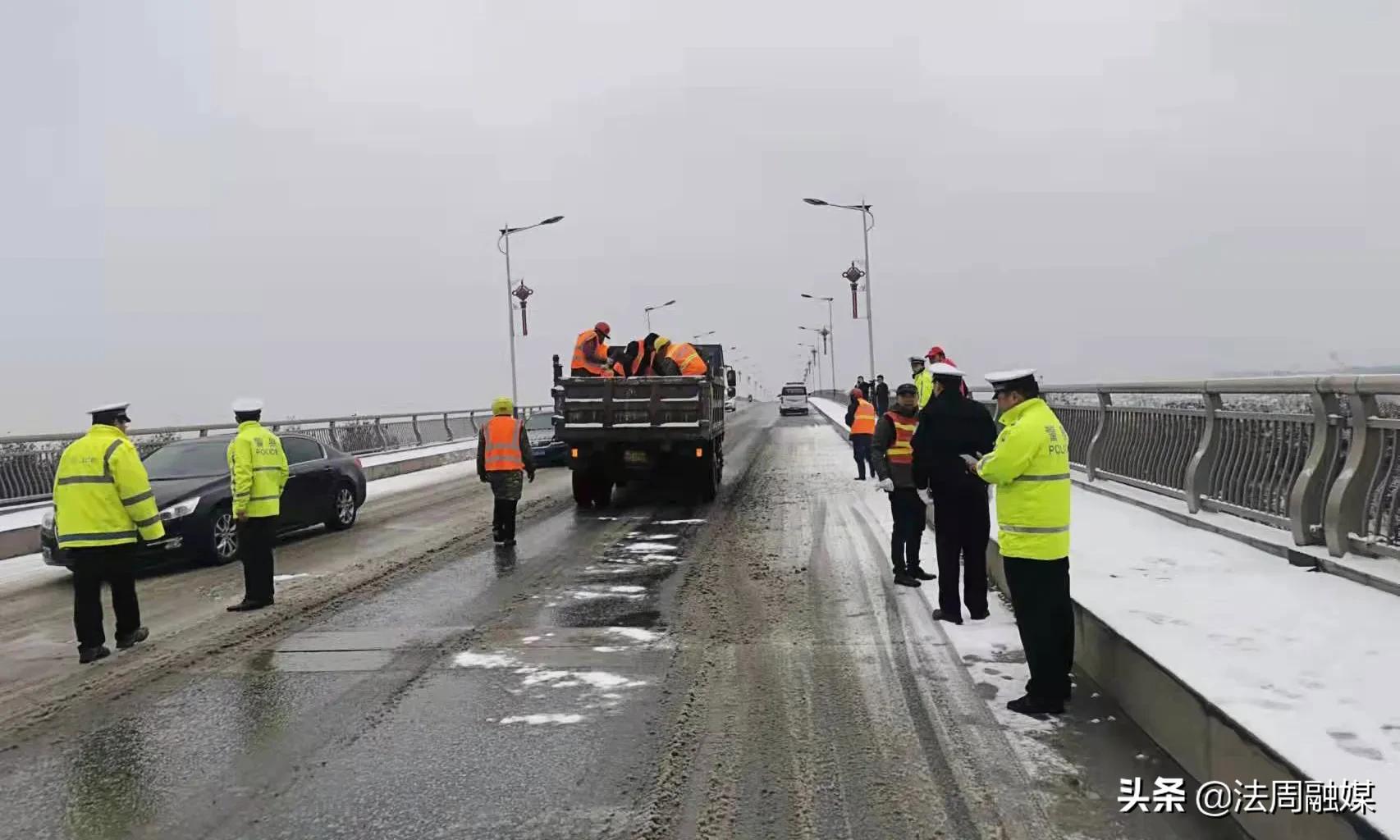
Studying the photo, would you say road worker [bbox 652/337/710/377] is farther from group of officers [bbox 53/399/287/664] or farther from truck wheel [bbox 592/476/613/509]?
Answer: group of officers [bbox 53/399/287/664]

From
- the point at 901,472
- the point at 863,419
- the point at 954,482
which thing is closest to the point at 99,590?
the point at 954,482

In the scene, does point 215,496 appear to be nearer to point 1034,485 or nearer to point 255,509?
point 255,509

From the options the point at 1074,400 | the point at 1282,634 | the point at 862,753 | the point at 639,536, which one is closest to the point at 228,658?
the point at 862,753

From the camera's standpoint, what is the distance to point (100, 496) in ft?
20.9

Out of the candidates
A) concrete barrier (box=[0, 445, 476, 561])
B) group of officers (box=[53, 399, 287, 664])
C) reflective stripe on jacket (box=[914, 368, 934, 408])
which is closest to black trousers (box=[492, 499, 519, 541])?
group of officers (box=[53, 399, 287, 664])

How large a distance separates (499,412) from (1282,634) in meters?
7.94

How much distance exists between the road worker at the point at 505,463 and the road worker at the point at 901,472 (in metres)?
4.36

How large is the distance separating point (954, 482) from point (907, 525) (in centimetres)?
151

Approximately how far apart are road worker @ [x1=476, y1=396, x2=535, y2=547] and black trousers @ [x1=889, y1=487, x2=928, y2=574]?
4.38 m

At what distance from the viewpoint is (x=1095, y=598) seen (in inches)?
225

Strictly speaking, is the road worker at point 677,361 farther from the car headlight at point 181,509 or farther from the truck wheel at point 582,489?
the car headlight at point 181,509

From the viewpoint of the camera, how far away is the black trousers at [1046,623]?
4.65 meters

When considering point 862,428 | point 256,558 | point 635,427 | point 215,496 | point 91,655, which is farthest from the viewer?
point 862,428

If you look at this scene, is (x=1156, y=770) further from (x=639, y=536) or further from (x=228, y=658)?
(x=639, y=536)
